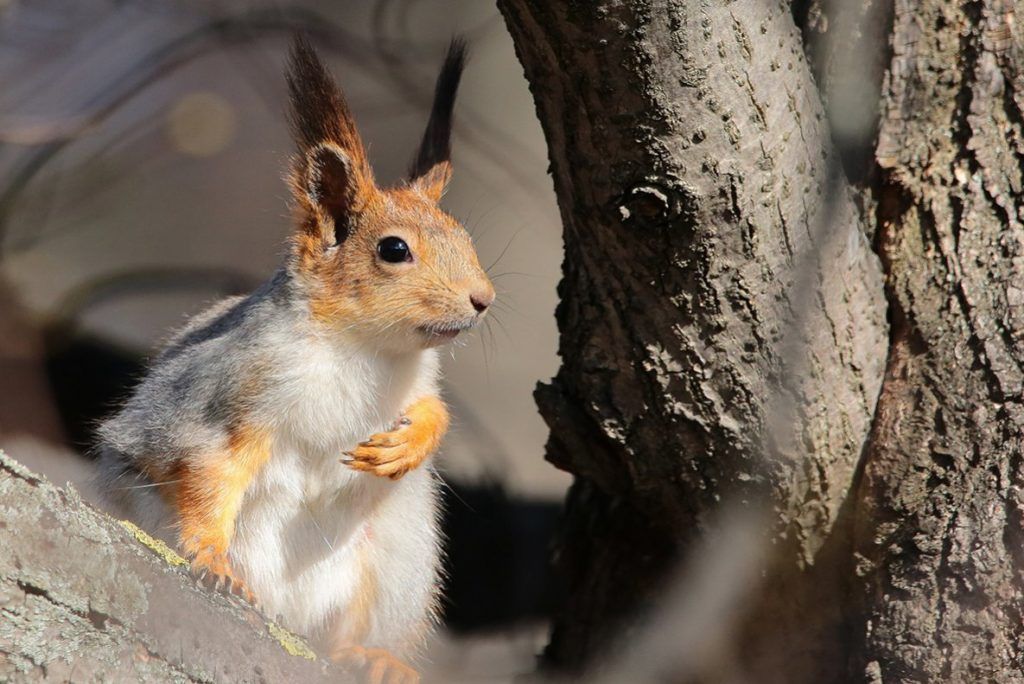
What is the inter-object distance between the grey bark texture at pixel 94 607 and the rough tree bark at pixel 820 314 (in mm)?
1001

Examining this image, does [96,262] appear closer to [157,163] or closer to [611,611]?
[157,163]

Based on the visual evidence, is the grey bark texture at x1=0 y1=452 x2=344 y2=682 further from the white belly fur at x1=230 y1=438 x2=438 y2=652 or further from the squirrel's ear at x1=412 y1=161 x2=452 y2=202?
the squirrel's ear at x1=412 y1=161 x2=452 y2=202

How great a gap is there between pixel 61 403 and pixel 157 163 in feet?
3.08

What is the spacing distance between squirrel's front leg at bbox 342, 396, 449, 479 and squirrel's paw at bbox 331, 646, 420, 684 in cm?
42

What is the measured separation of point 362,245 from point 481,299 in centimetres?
30

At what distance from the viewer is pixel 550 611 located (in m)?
3.88

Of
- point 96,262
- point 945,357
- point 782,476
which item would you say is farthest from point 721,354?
point 96,262

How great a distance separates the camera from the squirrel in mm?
2289

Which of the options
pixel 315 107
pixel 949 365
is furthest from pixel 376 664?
pixel 949 365

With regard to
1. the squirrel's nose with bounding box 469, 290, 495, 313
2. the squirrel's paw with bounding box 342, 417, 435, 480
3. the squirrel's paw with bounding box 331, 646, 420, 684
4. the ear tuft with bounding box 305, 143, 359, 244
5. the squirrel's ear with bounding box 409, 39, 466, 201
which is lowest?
the squirrel's paw with bounding box 331, 646, 420, 684

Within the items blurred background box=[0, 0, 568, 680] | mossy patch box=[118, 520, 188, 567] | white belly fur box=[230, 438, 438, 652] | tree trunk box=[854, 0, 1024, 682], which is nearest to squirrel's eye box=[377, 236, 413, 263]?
white belly fur box=[230, 438, 438, 652]

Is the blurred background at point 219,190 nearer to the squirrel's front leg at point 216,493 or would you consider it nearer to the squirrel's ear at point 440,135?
the squirrel's ear at point 440,135

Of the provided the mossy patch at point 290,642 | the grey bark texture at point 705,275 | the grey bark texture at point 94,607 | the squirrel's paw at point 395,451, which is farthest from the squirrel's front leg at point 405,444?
the grey bark texture at point 94,607

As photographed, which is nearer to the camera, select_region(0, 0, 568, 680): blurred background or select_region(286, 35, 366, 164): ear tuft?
select_region(286, 35, 366, 164): ear tuft
